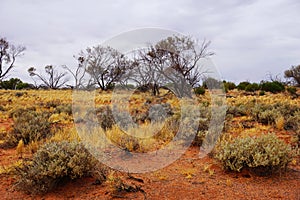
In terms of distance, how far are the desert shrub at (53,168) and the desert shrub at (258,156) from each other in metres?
2.16

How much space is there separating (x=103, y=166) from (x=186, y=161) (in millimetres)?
1609

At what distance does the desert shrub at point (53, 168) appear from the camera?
4141 millimetres

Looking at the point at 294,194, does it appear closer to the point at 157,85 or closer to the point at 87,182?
the point at 87,182

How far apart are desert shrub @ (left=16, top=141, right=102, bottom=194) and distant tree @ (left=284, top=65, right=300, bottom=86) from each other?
3145cm

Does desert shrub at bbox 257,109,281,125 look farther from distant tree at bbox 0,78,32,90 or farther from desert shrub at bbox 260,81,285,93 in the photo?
distant tree at bbox 0,78,32,90

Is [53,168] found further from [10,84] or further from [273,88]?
[10,84]

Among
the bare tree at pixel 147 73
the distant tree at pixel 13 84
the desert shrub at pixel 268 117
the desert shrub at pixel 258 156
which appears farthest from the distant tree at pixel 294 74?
the distant tree at pixel 13 84

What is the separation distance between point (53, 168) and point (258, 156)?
3236 millimetres

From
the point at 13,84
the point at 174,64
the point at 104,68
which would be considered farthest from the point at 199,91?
→ the point at 13,84

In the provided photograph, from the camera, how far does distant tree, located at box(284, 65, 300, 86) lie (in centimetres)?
3089

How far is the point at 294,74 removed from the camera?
31391 millimetres

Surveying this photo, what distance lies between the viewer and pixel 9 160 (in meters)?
5.41

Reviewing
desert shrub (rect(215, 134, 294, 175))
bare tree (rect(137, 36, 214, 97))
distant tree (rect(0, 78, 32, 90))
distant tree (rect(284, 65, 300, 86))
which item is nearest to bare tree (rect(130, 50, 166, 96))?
bare tree (rect(137, 36, 214, 97))

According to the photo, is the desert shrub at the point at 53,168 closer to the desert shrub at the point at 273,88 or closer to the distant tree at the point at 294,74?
the desert shrub at the point at 273,88
